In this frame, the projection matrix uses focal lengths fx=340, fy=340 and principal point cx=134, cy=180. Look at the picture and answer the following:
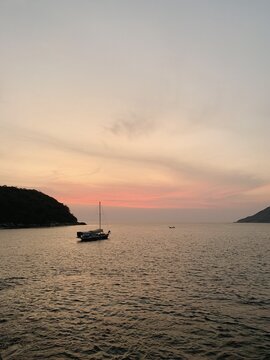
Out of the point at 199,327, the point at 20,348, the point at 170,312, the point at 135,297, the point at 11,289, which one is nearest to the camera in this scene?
the point at 20,348

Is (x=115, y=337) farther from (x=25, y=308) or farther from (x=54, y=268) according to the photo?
(x=54, y=268)

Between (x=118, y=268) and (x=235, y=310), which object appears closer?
(x=235, y=310)

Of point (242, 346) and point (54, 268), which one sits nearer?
point (242, 346)

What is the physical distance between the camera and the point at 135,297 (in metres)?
33.1

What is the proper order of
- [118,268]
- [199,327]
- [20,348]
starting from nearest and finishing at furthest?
[20,348] → [199,327] → [118,268]

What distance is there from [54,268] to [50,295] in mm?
21106

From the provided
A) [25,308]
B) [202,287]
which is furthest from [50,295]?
[202,287]

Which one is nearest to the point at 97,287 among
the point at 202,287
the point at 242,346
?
the point at 202,287

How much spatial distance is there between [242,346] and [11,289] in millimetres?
26167

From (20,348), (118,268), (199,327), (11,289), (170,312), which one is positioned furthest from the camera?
(118,268)

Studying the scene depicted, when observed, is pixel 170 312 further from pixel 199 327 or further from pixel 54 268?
pixel 54 268

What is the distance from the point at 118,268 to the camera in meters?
54.3

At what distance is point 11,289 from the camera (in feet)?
122

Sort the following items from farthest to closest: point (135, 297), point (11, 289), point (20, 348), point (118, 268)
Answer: point (118, 268), point (11, 289), point (135, 297), point (20, 348)
